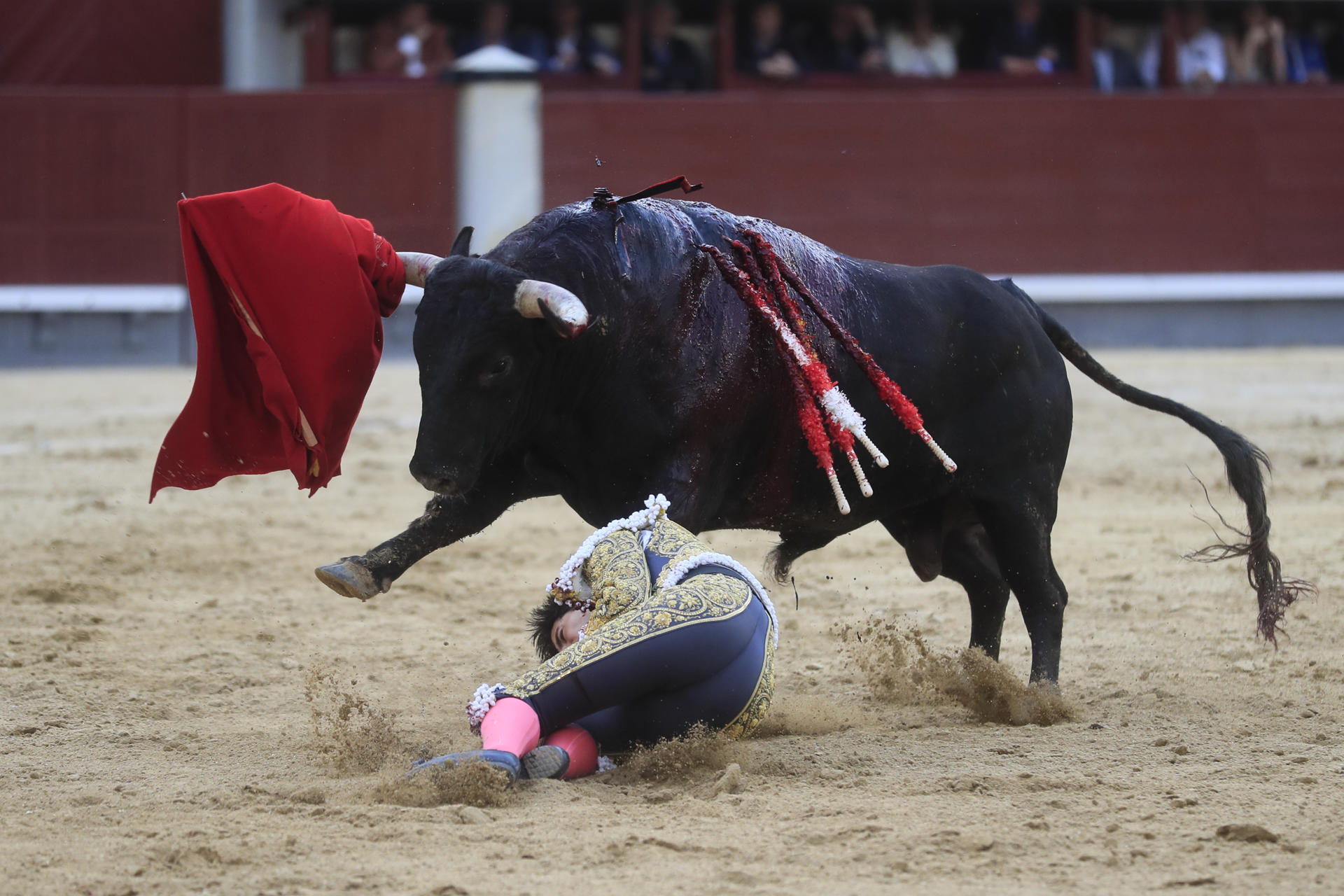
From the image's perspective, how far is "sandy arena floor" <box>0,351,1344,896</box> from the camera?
6.61ft

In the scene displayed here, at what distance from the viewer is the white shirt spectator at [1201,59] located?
1120 centimetres

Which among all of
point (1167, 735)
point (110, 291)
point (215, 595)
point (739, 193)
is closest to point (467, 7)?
point (739, 193)

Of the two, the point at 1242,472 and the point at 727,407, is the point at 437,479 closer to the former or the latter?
the point at 727,407

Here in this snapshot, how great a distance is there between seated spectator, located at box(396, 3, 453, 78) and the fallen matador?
879cm

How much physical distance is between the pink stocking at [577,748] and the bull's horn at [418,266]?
911 mm

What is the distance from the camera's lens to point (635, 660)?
92.2 inches

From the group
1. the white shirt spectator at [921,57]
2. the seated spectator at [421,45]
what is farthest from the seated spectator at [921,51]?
the seated spectator at [421,45]

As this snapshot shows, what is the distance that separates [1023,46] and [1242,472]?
8.45m

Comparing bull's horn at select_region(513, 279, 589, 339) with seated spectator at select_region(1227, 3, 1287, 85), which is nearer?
bull's horn at select_region(513, 279, 589, 339)

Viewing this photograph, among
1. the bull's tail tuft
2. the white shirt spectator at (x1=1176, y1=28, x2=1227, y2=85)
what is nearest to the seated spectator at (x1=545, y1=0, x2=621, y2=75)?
the white shirt spectator at (x1=1176, y1=28, x2=1227, y2=85)

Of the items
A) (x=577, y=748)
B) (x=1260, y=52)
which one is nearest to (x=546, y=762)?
(x=577, y=748)

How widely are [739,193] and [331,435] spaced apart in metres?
7.97

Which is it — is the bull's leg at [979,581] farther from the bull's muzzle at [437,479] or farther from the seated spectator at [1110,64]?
the seated spectator at [1110,64]

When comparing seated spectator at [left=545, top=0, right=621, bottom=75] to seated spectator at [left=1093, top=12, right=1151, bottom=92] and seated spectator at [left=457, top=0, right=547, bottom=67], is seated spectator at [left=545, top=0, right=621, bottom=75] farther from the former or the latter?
seated spectator at [left=1093, top=12, right=1151, bottom=92]
